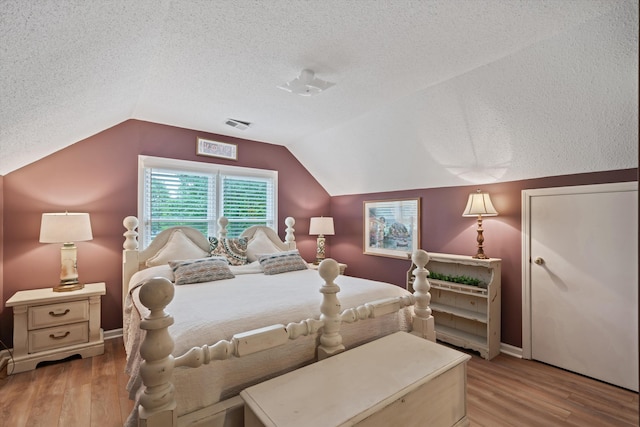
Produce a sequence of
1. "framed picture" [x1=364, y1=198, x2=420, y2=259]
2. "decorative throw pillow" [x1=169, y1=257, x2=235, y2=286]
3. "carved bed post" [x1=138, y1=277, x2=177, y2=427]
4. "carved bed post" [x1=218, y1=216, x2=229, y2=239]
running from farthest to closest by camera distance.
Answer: "framed picture" [x1=364, y1=198, x2=420, y2=259] → "carved bed post" [x1=218, y1=216, x2=229, y2=239] → "decorative throw pillow" [x1=169, y1=257, x2=235, y2=286] → "carved bed post" [x1=138, y1=277, x2=177, y2=427]

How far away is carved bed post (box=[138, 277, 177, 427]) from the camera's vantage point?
1.27 meters

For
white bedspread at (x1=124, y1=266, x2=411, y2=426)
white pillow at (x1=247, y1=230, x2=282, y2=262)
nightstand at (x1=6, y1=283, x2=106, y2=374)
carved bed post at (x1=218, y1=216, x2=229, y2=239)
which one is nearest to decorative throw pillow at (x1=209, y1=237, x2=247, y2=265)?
white pillow at (x1=247, y1=230, x2=282, y2=262)

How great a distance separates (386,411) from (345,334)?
621 millimetres

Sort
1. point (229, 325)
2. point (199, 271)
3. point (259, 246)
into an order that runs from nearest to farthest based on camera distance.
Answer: point (229, 325), point (199, 271), point (259, 246)

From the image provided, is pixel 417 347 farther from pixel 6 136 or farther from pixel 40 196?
pixel 40 196

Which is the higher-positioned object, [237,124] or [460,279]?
→ [237,124]

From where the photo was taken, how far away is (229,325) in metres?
1.70

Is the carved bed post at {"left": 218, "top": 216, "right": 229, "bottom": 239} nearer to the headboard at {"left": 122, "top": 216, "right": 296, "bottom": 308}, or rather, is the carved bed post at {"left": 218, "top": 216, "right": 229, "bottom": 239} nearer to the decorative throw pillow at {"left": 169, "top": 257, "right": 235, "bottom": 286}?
the headboard at {"left": 122, "top": 216, "right": 296, "bottom": 308}

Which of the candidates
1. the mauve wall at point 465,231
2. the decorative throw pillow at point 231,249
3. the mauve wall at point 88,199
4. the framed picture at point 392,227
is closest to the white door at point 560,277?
the mauve wall at point 465,231

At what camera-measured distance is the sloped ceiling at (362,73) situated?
5.40ft

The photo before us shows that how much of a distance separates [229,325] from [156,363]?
45 centimetres

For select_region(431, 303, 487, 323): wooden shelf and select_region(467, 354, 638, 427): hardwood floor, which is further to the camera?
select_region(431, 303, 487, 323): wooden shelf

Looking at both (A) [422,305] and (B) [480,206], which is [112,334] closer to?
(A) [422,305]

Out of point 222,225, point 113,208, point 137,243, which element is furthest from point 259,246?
point 113,208
